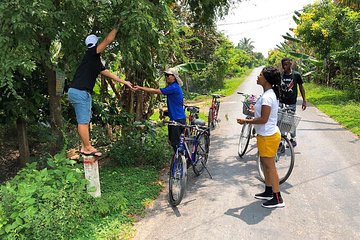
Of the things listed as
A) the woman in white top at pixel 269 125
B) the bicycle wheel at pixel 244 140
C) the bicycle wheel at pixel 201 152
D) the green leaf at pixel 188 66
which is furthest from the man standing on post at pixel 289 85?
the green leaf at pixel 188 66

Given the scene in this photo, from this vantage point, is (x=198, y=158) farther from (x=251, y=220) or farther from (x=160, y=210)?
(x=251, y=220)

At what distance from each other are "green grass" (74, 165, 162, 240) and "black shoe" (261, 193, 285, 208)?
165 centimetres

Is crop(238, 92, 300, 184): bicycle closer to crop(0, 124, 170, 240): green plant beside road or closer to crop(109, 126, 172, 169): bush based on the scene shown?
crop(109, 126, 172, 169): bush

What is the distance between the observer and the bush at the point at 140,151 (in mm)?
6199

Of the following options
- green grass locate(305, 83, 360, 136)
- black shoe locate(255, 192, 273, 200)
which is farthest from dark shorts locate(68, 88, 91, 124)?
green grass locate(305, 83, 360, 136)

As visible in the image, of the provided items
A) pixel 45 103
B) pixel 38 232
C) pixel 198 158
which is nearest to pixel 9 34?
pixel 38 232

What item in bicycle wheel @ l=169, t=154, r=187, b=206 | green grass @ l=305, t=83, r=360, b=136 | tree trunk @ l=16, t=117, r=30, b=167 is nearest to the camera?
bicycle wheel @ l=169, t=154, r=187, b=206

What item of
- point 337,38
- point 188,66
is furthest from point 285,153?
point 337,38

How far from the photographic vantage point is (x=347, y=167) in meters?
6.03

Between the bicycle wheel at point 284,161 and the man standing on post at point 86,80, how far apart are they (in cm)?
287

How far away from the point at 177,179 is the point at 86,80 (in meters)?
1.86

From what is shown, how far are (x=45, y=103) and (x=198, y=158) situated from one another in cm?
324

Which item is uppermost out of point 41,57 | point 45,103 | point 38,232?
point 41,57

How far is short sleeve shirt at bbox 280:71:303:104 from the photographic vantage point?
6.51 m
